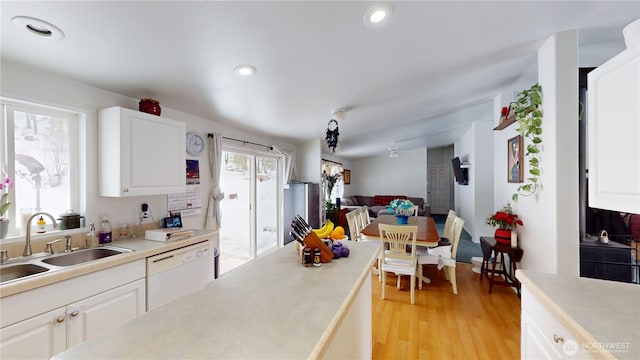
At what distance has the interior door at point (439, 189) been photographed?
9.40 m

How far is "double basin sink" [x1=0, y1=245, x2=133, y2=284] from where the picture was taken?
149 centimetres

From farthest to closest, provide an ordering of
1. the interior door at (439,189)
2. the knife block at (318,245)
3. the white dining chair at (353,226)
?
the interior door at (439,189), the white dining chair at (353,226), the knife block at (318,245)

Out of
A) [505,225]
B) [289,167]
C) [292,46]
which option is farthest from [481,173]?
[292,46]

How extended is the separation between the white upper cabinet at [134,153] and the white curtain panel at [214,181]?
77 centimetres

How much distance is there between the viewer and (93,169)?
2.01m

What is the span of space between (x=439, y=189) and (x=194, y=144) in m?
9.06

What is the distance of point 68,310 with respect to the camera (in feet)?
4.65

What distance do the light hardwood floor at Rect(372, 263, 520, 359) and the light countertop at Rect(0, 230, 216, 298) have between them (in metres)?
1.87

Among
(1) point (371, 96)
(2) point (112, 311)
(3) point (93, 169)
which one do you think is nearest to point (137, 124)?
(3) point (93, 169)

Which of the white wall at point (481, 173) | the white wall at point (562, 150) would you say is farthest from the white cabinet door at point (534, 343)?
the white wall at point (481, 173)

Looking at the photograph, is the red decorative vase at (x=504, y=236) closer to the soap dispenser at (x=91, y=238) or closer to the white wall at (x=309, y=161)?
the white wall at (x=309, y=161)

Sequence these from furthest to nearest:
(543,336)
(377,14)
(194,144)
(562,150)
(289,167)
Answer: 1. (289,167)
2. (194,144)
3. (562,150)
4. (377,14)
5. (543,336)

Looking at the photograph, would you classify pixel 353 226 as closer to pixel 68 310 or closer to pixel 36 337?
pixel 68 310

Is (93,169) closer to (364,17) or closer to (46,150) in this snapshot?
(46,150)
